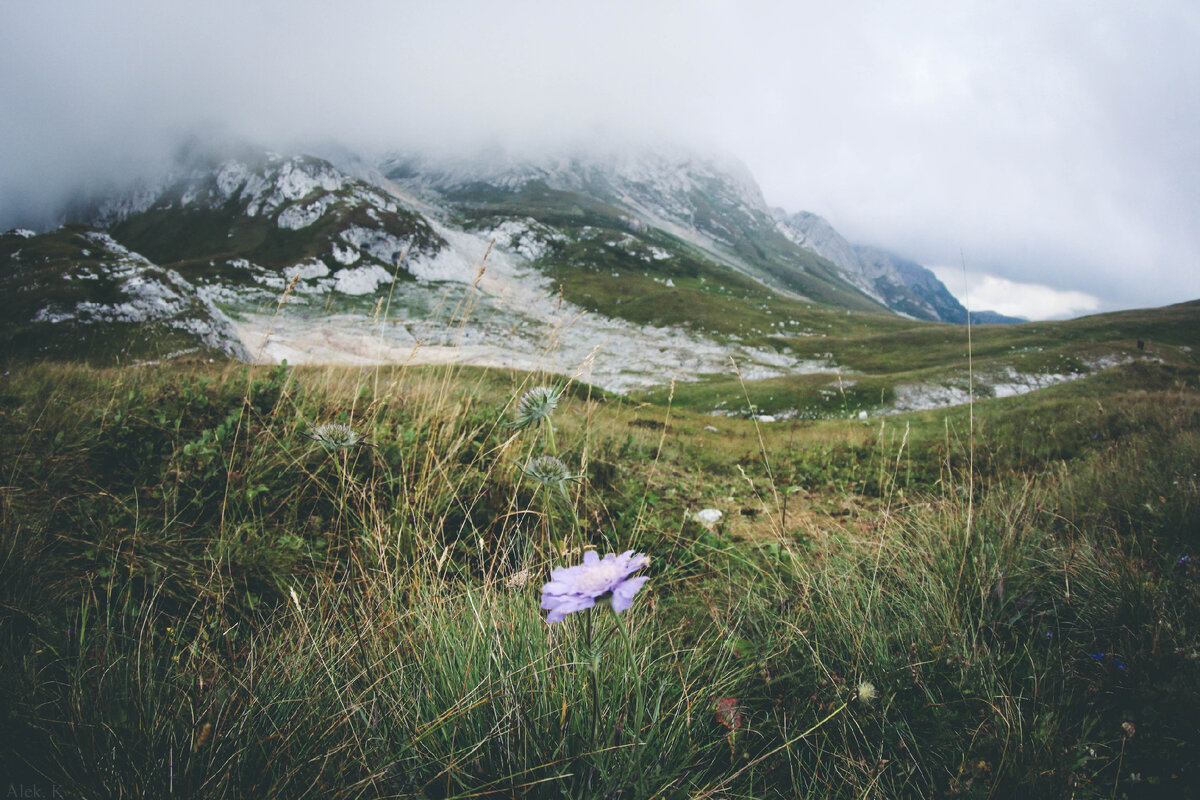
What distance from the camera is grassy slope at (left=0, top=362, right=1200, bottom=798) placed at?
4.32ft

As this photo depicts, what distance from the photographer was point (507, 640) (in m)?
1.72

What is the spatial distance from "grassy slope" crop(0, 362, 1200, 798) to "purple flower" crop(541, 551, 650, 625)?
12.5 inches

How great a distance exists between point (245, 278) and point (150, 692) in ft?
284

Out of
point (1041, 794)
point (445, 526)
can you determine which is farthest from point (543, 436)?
point (1041, 794)

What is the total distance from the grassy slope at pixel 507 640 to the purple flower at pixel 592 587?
316 mm

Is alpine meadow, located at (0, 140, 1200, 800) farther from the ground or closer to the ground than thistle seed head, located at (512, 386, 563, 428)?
closer to the ground

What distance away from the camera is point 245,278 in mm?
68500

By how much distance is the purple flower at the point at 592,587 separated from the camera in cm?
102

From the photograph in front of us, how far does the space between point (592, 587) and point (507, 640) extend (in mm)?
804

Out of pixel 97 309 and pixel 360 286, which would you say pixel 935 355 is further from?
pixel 360 286

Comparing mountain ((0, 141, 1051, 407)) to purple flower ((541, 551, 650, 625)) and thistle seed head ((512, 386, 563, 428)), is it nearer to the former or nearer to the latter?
thistle seed head ((512, 386, 563, 428))

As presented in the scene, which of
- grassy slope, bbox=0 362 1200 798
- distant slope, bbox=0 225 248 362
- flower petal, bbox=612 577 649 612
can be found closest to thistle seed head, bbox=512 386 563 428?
grassy slope, bbox=0 362 1200 798

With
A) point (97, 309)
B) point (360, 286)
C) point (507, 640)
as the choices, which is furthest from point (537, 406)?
point (360, 286)

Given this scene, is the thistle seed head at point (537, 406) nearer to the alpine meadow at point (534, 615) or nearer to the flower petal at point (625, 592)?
the alpine meadow at point (534, 615)
